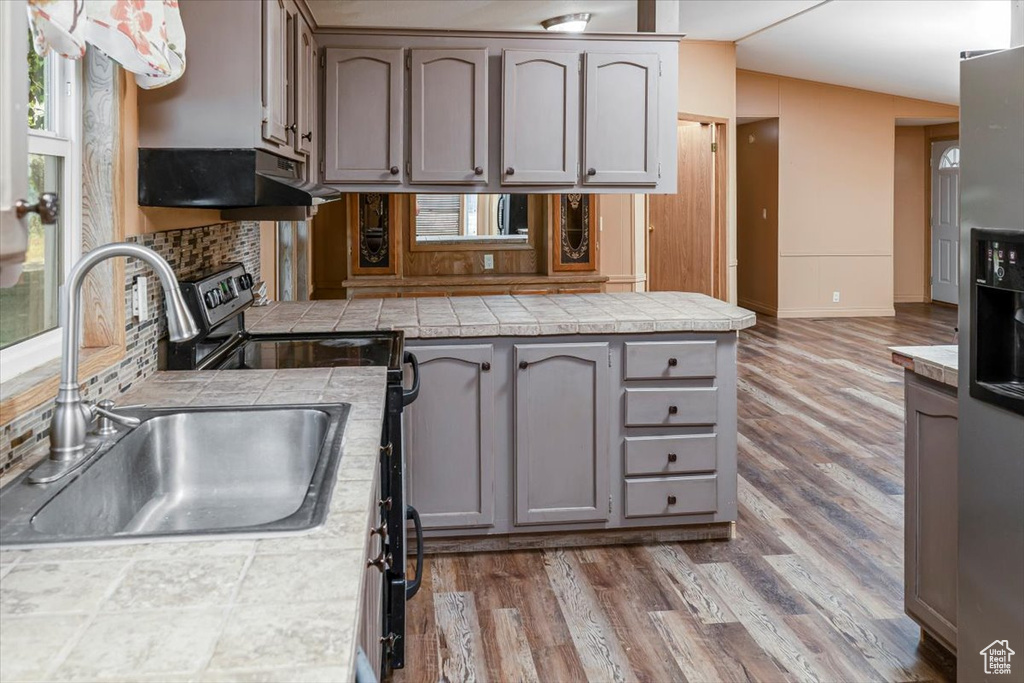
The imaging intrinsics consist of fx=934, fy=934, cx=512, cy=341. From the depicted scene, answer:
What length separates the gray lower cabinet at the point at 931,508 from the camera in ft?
8.07

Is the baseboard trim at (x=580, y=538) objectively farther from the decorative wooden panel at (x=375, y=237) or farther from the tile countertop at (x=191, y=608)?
the decorative wooden panel at (x=375, y=237)

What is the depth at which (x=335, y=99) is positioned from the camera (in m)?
3.91

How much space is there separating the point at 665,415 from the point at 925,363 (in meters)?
1.11

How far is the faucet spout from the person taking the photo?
1504mm

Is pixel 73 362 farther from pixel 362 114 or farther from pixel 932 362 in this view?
pixel 362 114

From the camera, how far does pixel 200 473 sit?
1.87 meters

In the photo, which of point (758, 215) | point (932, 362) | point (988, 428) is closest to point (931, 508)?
point (932, 362)

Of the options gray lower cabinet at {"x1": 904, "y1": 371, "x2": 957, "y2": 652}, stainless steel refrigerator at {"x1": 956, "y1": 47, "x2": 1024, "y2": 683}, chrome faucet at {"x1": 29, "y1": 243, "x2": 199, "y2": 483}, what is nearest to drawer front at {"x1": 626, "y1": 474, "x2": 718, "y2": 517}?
gray lower cabinet at {"x1": 904, "y1": 371, "x2": 957, "y2": 652}

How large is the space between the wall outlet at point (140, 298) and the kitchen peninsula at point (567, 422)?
883mm

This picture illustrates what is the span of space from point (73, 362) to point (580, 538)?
231 cm

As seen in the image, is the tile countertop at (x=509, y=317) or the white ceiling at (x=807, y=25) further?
the white ceiling at (x=807, y=25)

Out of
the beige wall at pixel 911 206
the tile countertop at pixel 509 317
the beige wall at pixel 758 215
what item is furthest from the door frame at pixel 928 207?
the tile countertop at pixel 509 317

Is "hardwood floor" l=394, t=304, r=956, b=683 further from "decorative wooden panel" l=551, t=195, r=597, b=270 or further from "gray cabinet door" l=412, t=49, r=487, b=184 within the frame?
"decorative wooden panel" l=551, t=195, r=597, b=270

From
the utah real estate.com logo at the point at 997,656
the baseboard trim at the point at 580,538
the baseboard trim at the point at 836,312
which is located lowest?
the baseboard trim at the point at 580,538
